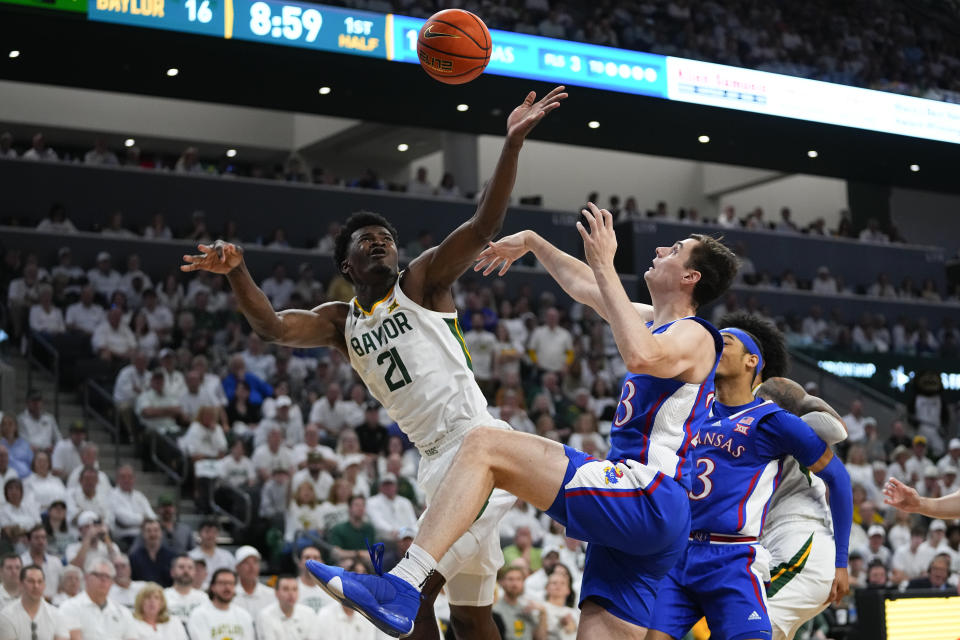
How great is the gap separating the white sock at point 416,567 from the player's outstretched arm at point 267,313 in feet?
5.53

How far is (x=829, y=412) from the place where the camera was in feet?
20.1

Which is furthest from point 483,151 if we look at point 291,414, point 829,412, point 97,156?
point 829,412

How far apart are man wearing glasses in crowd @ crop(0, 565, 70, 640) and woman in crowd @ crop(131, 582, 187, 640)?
56 centimetres

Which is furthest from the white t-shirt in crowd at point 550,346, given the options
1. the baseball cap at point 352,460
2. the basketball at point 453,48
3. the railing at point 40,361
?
the basketball at point 453,48

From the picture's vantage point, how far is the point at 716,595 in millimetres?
5285

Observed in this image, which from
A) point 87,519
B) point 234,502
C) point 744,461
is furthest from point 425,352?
point 234,502

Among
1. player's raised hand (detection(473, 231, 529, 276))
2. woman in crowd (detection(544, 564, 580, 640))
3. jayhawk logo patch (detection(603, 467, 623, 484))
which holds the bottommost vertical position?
woman in crowd (detection(544, 564, 580, 640))

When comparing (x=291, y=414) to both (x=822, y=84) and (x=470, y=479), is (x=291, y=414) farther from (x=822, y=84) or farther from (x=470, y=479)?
(x=822, y=84)

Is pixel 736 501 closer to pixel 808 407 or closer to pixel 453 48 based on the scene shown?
pixel 808 407

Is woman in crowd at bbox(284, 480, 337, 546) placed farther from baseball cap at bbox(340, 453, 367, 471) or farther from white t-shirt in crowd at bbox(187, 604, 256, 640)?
white t-shirt in crowd at bbox(187, 604, 256, 640)

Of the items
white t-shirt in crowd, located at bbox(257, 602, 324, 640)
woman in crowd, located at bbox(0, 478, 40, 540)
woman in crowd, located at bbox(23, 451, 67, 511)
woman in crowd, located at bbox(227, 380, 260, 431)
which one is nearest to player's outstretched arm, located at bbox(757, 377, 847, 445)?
white t-shirt in crowd, located at bbox(257, 602, 324, 640)

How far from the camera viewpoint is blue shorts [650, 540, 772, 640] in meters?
5.18

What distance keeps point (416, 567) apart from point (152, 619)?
618 centimetres

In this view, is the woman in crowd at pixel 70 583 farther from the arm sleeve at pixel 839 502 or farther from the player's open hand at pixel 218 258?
the arm sleeve at pixel 839 502
